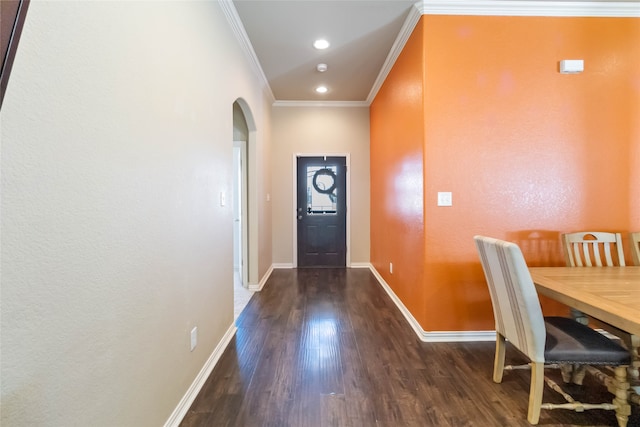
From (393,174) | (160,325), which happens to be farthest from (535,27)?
(160,325)

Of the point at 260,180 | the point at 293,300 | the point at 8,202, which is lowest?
the point at 293,300

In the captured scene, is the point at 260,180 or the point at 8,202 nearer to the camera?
the point at 8,202

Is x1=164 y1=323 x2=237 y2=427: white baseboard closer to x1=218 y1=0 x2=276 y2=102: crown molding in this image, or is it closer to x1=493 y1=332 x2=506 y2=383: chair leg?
x1=493 y1=332 x2=506 y2=383: chair leg

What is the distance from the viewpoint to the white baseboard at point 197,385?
1418mm

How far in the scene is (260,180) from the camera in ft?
12.3

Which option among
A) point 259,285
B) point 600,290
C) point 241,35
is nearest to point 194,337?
point 259,285

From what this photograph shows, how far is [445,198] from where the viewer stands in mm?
2289

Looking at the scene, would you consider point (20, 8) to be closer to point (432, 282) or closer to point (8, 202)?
point (8, 202)

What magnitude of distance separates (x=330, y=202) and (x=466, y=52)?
3.00 meters

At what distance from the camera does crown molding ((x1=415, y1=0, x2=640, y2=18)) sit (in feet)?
7.28

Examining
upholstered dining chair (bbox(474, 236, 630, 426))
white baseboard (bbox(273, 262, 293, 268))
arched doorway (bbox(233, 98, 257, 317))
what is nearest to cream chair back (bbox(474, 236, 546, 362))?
upholstered dining chair (bbox(474, 236, 630, 426))

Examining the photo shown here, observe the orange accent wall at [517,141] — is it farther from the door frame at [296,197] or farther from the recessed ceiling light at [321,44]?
the door frame at [296,197]

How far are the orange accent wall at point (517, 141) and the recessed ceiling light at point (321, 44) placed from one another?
3.19ft

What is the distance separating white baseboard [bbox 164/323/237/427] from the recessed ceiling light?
2.90 metres
